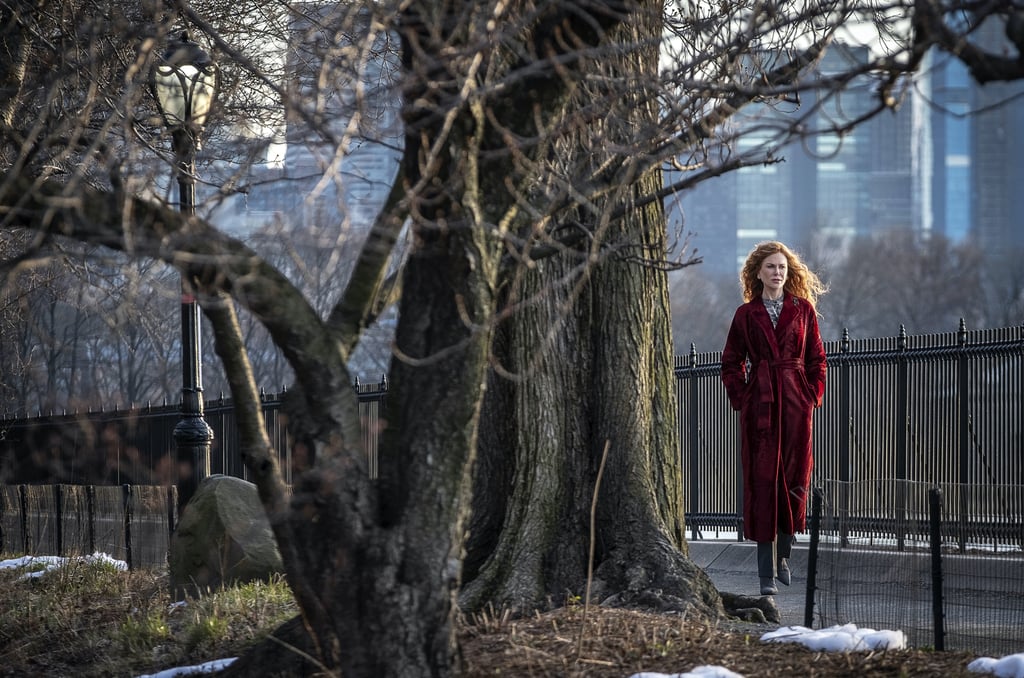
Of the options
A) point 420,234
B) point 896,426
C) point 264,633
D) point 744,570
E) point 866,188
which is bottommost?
point 744,570

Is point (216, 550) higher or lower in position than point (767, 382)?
lower

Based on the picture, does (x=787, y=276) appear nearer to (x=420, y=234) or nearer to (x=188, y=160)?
(x=420, y=234)

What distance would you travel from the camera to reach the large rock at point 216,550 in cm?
957

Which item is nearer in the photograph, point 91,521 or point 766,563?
point 766,563

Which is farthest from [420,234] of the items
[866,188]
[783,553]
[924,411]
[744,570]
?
[866,188]

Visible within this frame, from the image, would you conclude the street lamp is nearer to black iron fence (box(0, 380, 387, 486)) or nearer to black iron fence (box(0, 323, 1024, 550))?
black iron fence (box(0, 323, 1024, 550))

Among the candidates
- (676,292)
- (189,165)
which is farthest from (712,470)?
(676,292)

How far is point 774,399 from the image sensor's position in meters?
8.32

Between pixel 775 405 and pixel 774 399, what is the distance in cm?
4

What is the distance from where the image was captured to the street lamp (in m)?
9.17

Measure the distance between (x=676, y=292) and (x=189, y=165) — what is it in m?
75.7

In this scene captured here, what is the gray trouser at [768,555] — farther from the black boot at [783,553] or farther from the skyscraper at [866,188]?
the skyscraper at [866,188]

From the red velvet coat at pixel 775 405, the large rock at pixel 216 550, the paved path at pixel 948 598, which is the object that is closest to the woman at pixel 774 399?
the red velvet coat at pixel 775 405

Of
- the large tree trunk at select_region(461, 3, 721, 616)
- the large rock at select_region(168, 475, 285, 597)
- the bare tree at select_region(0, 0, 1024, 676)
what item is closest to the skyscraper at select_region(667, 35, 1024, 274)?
the large rock at select_region(168, 475, 285, 597)
